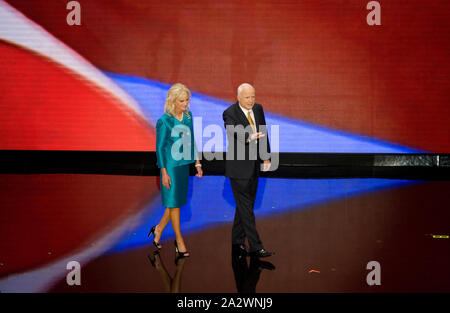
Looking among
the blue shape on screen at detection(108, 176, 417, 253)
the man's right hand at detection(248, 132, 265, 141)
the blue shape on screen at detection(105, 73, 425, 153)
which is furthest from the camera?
the blue shape on screen at detection(105, 73, 425, 153)

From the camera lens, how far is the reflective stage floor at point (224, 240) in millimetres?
2725

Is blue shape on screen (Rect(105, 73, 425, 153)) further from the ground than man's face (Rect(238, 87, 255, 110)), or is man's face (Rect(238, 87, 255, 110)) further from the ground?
blue shape on screen (Rect(105, 73, 425, 153))

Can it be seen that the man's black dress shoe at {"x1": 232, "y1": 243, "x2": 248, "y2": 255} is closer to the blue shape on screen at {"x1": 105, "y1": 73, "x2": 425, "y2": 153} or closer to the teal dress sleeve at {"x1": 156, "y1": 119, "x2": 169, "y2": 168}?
the teal dress sleeve at {"x1": 156, "y1": 119, "x2": 169, "y2": 168}

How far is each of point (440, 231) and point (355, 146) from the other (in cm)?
427

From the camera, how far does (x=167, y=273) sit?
2.87m

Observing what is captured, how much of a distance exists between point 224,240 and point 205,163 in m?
4.55

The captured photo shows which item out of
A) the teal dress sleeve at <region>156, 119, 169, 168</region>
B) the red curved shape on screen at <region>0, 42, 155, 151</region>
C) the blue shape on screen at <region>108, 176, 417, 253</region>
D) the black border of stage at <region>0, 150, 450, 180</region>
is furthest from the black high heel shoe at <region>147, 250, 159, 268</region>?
the red curved shape on screen at <region>0, 42, 155, 151</region>

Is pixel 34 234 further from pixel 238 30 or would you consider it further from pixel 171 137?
pixel 238 30

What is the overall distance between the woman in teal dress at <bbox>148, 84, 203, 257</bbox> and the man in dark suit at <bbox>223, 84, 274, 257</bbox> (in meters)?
0.29

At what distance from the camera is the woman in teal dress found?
3.17 meters

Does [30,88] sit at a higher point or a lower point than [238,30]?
lower
